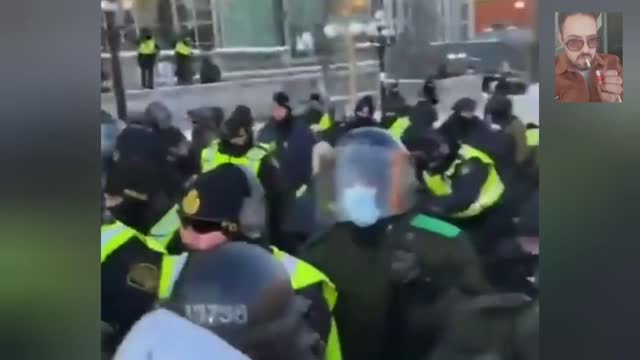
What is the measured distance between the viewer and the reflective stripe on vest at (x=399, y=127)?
194 cm

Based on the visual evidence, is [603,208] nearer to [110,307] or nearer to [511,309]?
[511,309]

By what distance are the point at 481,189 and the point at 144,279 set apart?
2.31ft

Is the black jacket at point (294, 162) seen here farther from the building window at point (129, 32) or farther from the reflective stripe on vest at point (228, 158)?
the building window at point (129, 32)

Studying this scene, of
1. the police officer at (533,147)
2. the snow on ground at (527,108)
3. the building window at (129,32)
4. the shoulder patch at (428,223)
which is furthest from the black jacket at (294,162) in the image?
the police officer at (533,147)

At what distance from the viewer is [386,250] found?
1.96 meters

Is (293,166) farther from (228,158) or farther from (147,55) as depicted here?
(147,55)

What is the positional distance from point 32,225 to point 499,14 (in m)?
1.03

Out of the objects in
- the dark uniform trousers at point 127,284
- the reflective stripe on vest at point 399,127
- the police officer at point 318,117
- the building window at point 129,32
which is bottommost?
the dark uniform trousers at point 127,284

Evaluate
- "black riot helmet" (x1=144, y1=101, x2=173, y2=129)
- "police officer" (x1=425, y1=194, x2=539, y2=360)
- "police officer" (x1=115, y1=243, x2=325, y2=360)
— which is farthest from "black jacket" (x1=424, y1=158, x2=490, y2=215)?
"black riot helmet" (x1=144, y1=101, x2=173, y2=129)

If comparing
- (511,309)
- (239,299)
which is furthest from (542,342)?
(239,299)

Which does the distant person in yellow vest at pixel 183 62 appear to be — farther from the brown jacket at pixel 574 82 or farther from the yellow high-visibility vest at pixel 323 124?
the brown jacket at pixel 574 82

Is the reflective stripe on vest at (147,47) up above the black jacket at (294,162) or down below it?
above

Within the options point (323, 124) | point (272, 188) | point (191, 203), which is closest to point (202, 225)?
point (191, 203)

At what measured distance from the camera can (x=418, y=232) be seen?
76.8 inches
